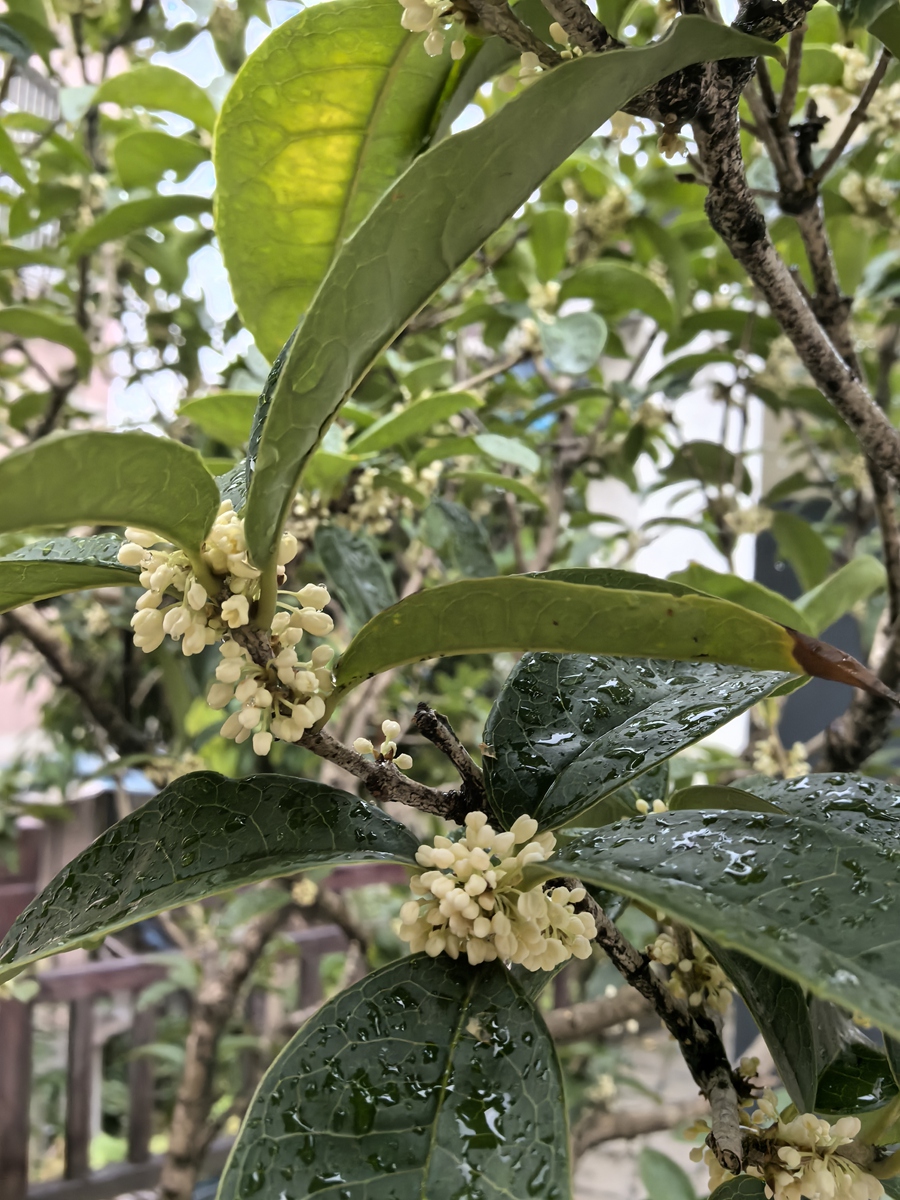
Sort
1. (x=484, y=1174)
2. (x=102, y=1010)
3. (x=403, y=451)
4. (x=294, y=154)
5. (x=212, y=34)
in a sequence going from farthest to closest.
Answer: (x=102, y=1010) → (x=212, y=34) → (x=403, y=451) → (x=294, y=154) → (x=484, y=1174)

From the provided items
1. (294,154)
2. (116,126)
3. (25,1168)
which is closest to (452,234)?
(294,154)

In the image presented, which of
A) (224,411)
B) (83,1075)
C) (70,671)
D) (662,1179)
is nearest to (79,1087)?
(83,1075)

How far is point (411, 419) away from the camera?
2.61 ft

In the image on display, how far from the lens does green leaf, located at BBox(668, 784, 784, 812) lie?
398 mm

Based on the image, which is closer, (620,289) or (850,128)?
(850,128)

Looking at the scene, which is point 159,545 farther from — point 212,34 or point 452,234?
point 212,34

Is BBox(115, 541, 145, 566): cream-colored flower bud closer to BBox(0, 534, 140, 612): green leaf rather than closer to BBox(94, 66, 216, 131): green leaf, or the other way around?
BBox(0, 534, 140, 612): green leaf

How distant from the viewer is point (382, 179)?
0.46 m

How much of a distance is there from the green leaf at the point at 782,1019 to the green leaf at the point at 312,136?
0.40 m

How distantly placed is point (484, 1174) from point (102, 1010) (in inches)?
91.4

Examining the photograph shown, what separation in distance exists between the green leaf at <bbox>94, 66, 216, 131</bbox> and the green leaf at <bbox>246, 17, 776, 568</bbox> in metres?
0.87

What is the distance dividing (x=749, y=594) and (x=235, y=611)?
0.41 metres

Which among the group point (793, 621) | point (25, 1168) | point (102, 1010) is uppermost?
point (793, 621)

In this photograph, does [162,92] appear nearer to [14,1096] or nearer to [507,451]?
[507,451]
